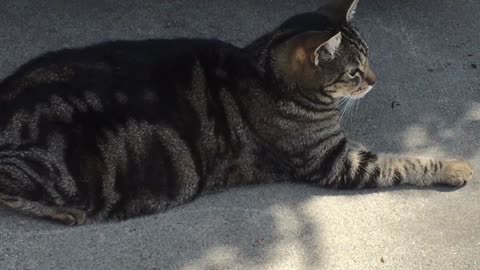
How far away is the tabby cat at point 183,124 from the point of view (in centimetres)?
302

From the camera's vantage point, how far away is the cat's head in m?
3.15

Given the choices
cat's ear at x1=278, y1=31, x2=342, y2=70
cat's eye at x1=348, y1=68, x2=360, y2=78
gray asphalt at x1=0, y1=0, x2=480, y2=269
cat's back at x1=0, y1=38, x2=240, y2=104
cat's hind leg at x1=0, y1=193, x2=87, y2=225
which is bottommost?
cat's hind leg at x1=0, y1=193, x2=87, y2=225

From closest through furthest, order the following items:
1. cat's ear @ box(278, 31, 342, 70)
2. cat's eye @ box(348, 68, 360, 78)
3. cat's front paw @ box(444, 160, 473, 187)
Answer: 1. cat's ear @ box(278, 31, 342, 70)
2. cat's eye @ box(348, 68, 360, 78)
3. cat's front paw @ box(444, 160, 473, 187)

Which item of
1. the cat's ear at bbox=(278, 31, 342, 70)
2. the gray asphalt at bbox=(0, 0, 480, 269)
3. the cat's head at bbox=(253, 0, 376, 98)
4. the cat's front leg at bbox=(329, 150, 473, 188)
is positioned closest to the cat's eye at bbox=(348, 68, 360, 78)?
the cat's head at bbox=(253, 0, 376, 98)

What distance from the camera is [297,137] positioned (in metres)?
3.36

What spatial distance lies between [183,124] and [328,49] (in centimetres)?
73

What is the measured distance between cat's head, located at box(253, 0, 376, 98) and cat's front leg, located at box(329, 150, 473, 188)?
33 centimetres

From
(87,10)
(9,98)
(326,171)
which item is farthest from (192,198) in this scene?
(87,10)

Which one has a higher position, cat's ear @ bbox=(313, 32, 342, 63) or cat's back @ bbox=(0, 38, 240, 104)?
cat's ear @ bbox=(313, 32, 342, 63)

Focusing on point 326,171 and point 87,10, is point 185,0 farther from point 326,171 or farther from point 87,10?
point 326,171

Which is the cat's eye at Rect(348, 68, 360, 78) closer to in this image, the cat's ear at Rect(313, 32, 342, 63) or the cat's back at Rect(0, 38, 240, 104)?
the cat's ear at Rect(313, 32, 342, 63)

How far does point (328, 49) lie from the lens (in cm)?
314

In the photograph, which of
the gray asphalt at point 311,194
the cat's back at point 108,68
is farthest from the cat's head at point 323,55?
the gray asphalt at point 311,194

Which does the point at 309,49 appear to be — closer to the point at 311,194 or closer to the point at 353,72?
the point at 353,72
